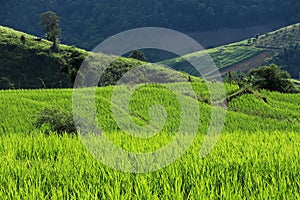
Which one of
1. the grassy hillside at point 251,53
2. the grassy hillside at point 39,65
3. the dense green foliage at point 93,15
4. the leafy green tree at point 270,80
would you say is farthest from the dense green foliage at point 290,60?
the leafy green tree at point 270,80

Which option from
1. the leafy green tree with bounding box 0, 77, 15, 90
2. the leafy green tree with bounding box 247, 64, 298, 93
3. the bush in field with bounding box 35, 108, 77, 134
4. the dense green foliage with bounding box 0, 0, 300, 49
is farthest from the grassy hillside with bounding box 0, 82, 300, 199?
the dense green foliage with bounding box 0, 0, 300, 49

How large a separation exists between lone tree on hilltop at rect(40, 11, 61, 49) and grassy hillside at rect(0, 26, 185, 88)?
1438mm

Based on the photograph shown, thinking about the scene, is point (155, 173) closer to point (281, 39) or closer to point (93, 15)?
point (281, 39)

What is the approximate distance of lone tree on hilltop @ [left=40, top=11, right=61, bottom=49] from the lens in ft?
206

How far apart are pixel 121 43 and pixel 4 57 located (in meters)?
102

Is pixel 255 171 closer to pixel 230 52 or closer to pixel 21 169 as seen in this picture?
pixel 21 169

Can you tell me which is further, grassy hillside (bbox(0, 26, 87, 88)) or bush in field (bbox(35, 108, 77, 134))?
grassy hillside (bbox(0, 26, 87, 88))

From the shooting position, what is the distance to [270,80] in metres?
40.1

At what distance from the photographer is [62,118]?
16359mm

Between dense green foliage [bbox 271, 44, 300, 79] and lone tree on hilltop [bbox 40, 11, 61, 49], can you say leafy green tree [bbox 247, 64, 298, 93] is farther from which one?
dense green foliage [bbox 271, 44, 300, 79]

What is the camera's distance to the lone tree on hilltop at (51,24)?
62844 millimetres

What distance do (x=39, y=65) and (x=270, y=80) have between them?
35.2 metres

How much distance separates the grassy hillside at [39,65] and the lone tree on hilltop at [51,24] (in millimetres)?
1438

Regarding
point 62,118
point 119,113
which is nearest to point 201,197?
point 62,118
